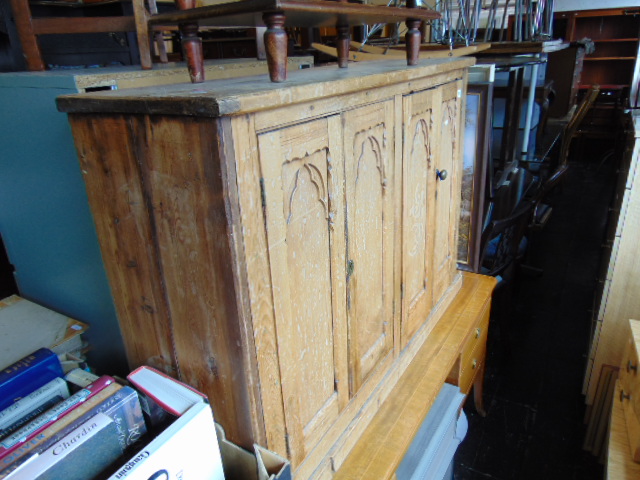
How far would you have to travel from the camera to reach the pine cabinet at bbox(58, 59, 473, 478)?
84 centimetres

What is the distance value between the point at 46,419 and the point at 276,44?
33.0 inches

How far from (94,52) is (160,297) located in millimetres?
1546

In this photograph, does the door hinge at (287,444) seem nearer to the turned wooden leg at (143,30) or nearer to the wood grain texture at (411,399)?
the wood grain texture at (411,399)

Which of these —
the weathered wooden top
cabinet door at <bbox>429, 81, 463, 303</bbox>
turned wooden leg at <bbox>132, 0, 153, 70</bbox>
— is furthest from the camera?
cabinet door at <bbox>429, 81, 463, 303</bbox>

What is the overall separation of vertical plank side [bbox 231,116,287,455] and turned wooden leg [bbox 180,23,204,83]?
0.29m

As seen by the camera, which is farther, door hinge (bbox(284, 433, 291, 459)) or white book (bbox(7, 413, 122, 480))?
door hinge (bbox(284, 433, 291, 459))

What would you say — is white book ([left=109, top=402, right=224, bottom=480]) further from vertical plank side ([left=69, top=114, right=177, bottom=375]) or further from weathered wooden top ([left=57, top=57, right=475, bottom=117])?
weathered wooden top ([left=57, top=57, right=475, bottom=117])

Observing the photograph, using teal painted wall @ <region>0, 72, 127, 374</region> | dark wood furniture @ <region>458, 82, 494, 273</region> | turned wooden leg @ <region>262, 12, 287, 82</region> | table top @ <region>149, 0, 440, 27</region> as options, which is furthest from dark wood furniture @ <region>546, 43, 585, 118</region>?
teal painted wall @ <region>0, 72, 127, 374</region>

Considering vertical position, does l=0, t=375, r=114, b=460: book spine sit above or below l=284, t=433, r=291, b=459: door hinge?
above

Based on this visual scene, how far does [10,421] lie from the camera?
995 millimetres

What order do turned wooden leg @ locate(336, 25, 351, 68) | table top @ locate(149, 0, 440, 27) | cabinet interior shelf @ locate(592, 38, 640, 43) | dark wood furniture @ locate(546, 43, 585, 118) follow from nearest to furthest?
table top @ locate(149, 0, 440, 27) < turned wooden leg @ locate(336, 25, 351, 68) < dark wood furniture @ locate(546, 43, 585, 118) < cabinet interior shelf @ locate(592, 38, 640, 43)

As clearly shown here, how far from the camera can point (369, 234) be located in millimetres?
1298

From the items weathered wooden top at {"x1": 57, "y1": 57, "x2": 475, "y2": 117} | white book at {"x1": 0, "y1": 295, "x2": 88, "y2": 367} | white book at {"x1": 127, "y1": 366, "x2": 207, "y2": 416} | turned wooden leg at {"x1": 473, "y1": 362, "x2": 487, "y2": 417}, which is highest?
weathered wooden top at {"x1": 57, "y1": 57, "x2": 475, "y2": 117}

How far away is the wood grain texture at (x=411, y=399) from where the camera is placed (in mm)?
1297
